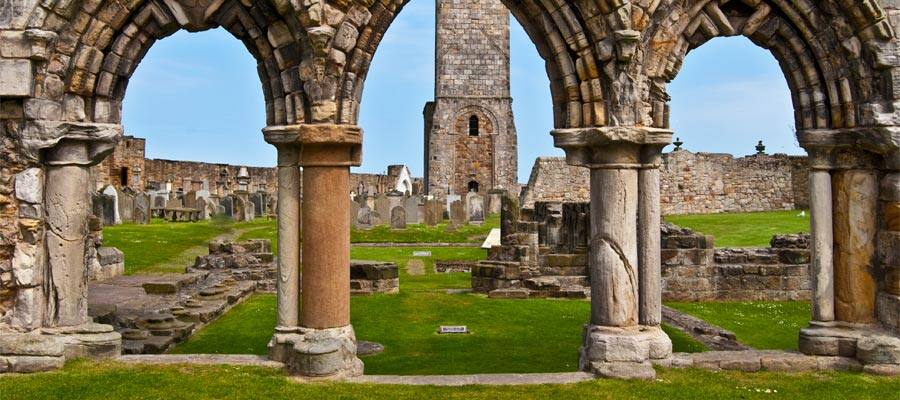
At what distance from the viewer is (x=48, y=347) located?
25.3 ft

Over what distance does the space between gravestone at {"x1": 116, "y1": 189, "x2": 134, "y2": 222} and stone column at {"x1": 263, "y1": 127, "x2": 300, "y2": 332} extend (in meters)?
23.9

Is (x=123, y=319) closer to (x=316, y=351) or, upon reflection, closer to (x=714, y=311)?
(x=316, y=351)

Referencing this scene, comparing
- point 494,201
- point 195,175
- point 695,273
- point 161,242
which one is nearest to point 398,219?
point 161,242

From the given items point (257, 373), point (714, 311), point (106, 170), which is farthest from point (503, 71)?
point (257, 373)

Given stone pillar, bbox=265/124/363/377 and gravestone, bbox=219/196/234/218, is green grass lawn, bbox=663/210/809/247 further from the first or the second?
gravestone, bbox=219/196/234/218

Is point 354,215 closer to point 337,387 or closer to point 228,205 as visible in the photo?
point 228,205

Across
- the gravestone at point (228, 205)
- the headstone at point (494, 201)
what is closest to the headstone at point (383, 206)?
the gravestone at point (228, 205)

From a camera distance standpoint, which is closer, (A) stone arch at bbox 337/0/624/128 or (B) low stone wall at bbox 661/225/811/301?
(A) stone arch at bbox 337/0/624/128

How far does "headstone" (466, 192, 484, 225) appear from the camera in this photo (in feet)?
112

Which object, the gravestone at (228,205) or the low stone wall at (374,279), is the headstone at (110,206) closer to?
the gravestone at (228,205)

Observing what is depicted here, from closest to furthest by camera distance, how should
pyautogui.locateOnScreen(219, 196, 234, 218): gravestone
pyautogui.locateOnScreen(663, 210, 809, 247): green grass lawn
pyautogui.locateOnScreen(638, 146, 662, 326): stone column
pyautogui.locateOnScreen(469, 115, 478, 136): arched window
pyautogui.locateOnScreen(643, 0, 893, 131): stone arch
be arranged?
pyautogui.locateOnScreen(638, 146, 662, 326): stone column < pyautogui.locateOnScreen(643, 0, 893, 131): stone arch < pyautogui.locateOnScreen(663, 210, 809, 247): green grass lawn < pyautogui.locateOnScreen(219, 196, 234, 218): gravestone < pyautogui.locateOnScreen(469, 115, 478, 136): arched window

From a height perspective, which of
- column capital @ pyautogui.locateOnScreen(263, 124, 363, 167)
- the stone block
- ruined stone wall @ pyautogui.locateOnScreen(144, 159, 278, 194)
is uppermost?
ruined stone wall @ pyautogui.locateOnScreen(144, 159, 278, 194)

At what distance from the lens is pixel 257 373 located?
763 centimetres

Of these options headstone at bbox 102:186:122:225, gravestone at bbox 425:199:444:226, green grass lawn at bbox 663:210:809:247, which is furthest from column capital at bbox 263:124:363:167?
gravestone at bbox 425:199:444:226
